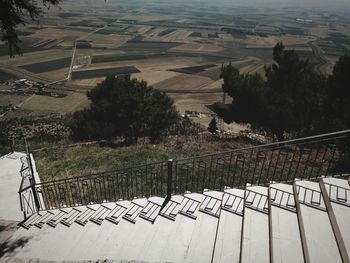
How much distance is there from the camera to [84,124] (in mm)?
24172

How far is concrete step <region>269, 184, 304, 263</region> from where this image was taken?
472cm

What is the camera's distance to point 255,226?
216 inches

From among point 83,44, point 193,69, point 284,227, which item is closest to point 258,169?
point 284,227

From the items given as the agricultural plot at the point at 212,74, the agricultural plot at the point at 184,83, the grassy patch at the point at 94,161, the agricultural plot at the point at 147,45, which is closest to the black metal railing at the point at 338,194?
the grassy patch at the point at 94,161

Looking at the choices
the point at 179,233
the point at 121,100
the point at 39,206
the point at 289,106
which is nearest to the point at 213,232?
the point at 179,233

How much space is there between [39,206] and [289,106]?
640 inches

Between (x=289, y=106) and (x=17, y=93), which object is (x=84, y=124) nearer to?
(x=289, y=106)

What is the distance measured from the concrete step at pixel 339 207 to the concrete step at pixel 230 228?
5.29 ft

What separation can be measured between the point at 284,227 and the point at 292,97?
15.8 metres

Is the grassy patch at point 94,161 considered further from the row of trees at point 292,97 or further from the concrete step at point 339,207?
the row of trees at point 292,97

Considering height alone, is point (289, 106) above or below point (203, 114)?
above

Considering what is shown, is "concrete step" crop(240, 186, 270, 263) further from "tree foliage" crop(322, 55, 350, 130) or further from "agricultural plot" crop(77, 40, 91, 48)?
"agricultural plot" crop(77, 40, 91, 48)

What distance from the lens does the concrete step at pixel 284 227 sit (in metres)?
4.72

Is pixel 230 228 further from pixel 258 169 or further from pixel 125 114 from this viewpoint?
pixel 125 114
